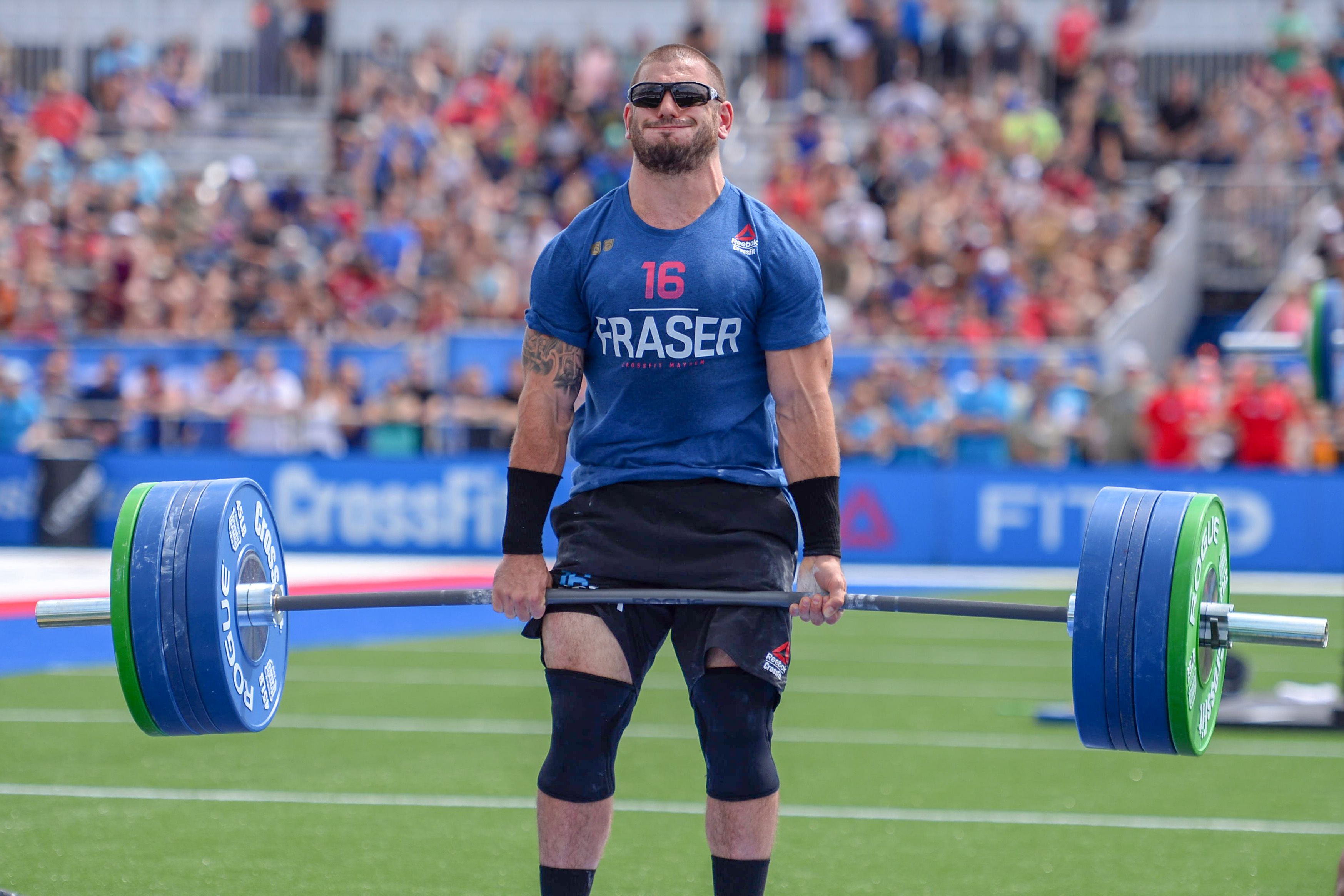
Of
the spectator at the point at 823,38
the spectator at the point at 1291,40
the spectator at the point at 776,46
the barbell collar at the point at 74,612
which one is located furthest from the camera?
the spectator at the point at 776,46

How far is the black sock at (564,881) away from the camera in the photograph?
13.4 feet

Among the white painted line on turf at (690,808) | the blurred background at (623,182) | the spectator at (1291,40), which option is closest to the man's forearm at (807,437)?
the white painted line on turf at (690,808)

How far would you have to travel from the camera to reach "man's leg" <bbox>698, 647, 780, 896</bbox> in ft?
13.4

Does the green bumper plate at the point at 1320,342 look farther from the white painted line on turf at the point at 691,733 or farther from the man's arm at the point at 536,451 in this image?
the man's arm at the point at 536,451

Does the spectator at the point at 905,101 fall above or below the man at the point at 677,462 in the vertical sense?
above

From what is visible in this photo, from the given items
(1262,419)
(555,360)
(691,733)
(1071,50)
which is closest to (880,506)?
(1262,419)

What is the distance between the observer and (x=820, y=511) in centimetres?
423

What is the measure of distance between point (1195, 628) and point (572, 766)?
1.48 m

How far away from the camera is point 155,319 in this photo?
56.0 feet

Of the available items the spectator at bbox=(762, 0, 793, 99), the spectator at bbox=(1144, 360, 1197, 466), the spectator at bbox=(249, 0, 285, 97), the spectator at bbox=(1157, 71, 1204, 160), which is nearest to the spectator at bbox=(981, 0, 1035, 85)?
the spectator at bbox=(1157, 71, 1204, 160)

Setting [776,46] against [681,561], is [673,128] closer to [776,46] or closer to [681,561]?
[681,561]

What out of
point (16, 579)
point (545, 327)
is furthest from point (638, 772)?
point (16, 579)

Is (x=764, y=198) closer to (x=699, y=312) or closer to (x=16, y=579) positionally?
(x=16, y=579)

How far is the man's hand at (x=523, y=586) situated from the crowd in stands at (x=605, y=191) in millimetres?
10911
